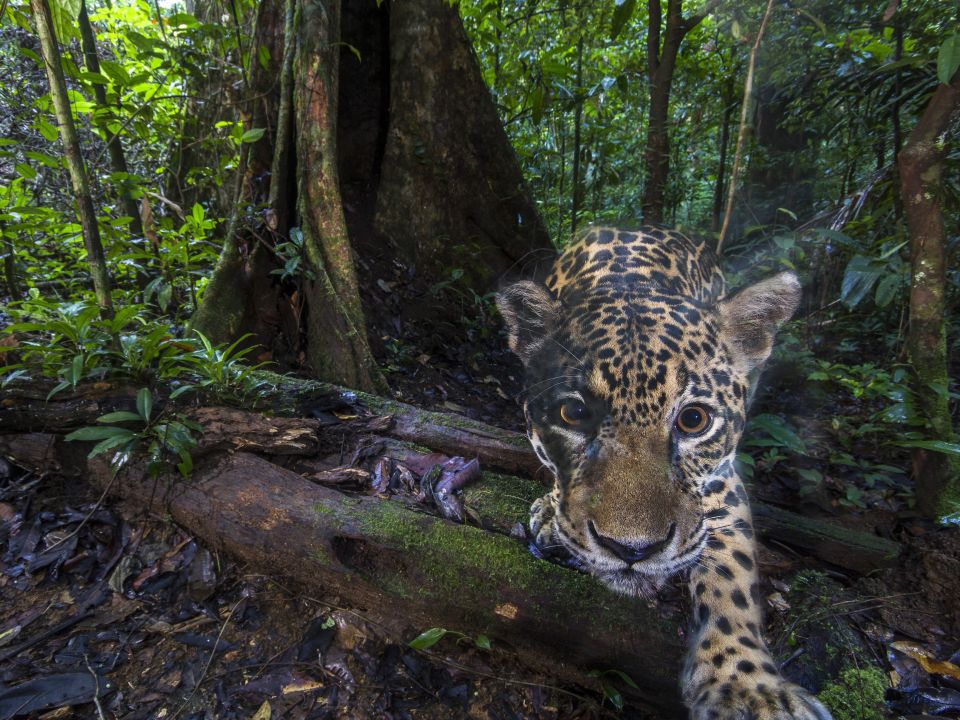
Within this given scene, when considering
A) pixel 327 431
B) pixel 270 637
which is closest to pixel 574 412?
pixel 327 431

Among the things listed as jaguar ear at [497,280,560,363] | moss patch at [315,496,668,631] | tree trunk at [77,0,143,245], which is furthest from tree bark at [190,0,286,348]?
jaguar ear at [497,280,560,363]

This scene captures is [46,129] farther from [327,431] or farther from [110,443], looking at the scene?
[327,431]

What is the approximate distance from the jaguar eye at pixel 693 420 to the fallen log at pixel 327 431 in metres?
0.97

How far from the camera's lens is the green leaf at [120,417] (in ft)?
8.72

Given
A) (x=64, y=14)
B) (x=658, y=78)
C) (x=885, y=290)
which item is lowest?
(x=885, y=290)

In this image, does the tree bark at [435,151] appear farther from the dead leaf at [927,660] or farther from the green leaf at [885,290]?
the dead leaf at [927,660]

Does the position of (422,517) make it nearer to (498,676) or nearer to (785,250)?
(498,676)

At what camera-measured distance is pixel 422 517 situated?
8.77ft

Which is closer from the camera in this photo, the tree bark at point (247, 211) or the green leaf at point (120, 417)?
the green leaf at point (120, 417)

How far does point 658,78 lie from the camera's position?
5.79m

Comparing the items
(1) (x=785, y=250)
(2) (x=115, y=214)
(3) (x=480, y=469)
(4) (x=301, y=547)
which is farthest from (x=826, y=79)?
(2) (x=115, y=214)

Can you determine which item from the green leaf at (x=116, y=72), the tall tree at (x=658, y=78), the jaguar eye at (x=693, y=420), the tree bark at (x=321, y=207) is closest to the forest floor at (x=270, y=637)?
the jaguar eye at (x=693, y=420)

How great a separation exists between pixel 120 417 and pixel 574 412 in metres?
2.25

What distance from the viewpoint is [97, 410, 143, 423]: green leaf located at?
2658 mm
